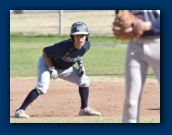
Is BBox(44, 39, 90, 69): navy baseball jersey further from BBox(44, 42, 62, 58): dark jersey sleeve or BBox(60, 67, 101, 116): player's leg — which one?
BBox(60, 67, 101, 116): player's leg

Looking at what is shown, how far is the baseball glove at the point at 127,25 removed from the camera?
15.6ft

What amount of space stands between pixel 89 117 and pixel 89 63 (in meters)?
5.64

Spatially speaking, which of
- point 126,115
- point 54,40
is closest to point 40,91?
point 126,115

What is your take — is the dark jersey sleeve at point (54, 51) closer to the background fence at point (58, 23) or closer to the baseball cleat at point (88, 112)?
the baseball cleat at point (88, 112)

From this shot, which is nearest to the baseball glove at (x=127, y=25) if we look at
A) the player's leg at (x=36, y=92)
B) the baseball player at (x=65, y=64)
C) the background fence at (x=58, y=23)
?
the baseball player at (x=65, y=64)

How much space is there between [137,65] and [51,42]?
10801 millimetres

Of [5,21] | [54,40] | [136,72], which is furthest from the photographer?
[54,40]

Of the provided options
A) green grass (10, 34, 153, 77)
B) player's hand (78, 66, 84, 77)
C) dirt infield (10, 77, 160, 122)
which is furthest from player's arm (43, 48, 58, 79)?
green grass (10, 34, 153, 77)

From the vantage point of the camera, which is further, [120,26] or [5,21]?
[5,21]

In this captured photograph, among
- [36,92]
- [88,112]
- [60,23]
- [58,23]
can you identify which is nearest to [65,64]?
[36,92]

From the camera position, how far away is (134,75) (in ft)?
15.6

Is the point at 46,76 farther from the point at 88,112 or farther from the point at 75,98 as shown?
the point at 75,98

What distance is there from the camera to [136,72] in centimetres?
477

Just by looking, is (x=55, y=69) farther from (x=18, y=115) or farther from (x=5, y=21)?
(x=5, y=21)
